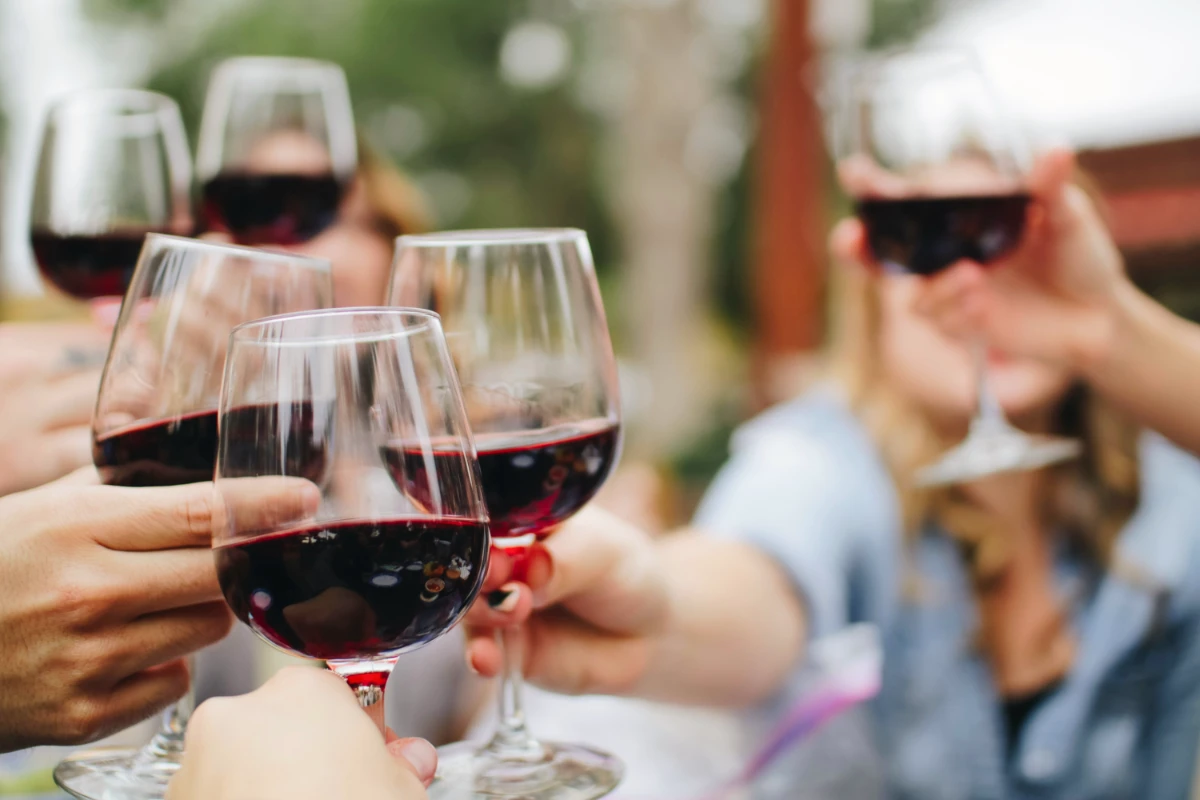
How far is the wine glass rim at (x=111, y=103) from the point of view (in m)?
1.43

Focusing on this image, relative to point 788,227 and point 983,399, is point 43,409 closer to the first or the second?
point 983,399

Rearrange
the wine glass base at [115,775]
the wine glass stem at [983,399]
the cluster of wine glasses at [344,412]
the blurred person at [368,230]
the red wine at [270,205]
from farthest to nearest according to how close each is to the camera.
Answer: the blurred person at [368,230]
the wine glass stem at [983,399]
the red wine at [270,205]
the wine glass base at [115,775]
the cluster of wine glasses at [344,412]

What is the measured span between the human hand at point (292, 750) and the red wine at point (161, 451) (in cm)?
26

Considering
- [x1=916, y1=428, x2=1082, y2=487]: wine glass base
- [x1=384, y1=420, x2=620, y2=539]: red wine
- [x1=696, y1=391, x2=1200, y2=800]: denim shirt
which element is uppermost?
[x1=384, y1=420, x2=620, y2=539]: red wine

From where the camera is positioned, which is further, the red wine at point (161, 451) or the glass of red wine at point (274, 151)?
the glass of red wine at point (274, 151)

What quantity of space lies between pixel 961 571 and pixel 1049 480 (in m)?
0.24

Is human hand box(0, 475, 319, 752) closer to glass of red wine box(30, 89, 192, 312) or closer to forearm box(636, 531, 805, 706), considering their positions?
glass of red wine box(30, 89, 192, 312)

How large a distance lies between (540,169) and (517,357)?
44.5ft

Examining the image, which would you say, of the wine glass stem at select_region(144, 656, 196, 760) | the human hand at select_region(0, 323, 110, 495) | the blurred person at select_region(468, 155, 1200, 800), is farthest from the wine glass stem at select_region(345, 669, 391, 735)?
the blurred person at select_region(468, 155, 1200, 800)

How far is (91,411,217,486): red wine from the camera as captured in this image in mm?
932

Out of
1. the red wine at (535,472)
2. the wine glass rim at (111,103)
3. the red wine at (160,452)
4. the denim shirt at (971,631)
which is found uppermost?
the wine glass rim at (111,103)

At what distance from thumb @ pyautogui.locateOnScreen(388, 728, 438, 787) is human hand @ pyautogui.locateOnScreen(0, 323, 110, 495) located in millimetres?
A: 624

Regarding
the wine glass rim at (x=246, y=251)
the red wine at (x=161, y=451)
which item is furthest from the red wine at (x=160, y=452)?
the wine glass rim at (x=246, y=251)

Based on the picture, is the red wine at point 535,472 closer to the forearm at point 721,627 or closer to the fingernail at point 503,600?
the fingernail at point 503,600
